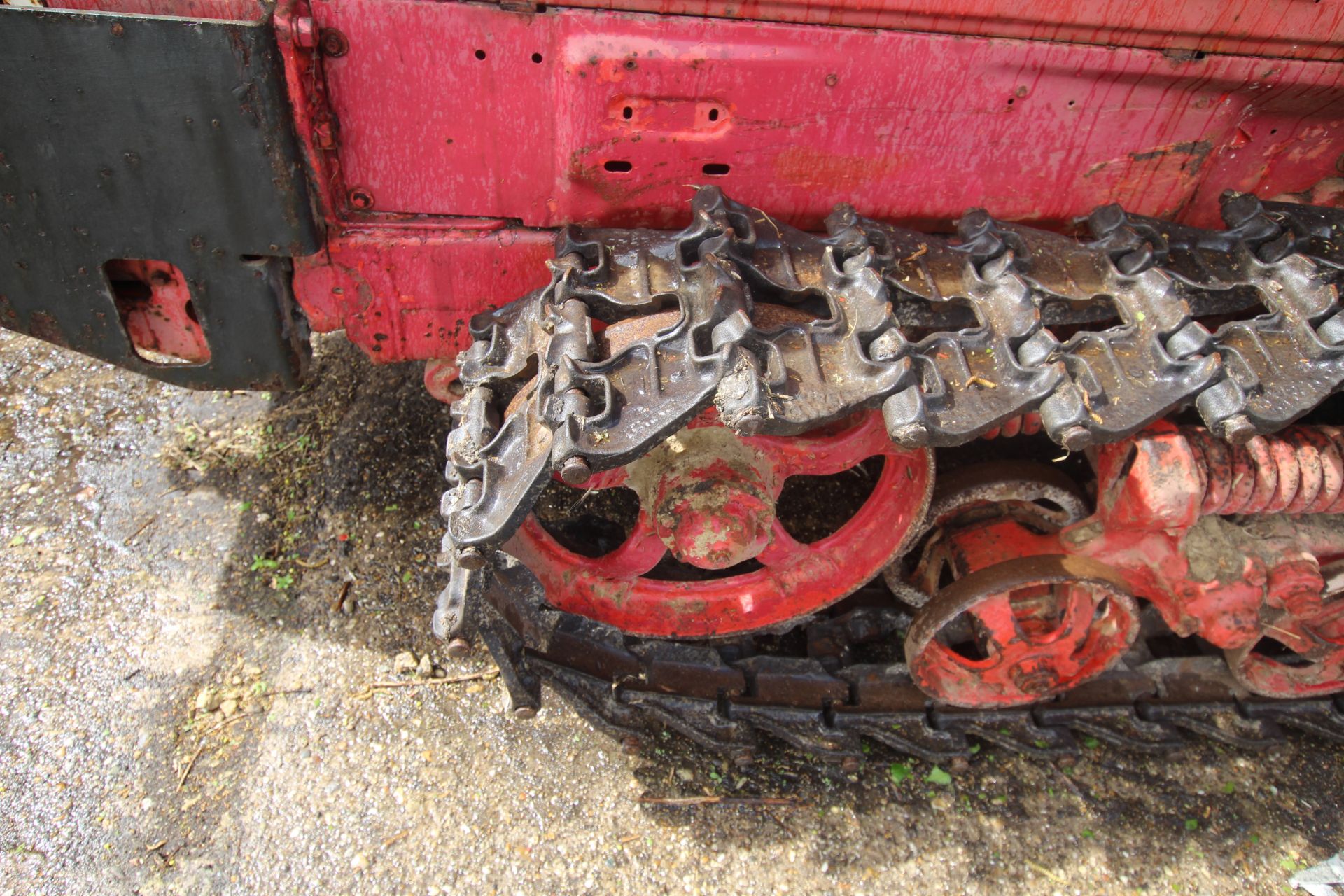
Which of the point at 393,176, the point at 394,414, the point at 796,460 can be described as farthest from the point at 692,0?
the point at 394,414

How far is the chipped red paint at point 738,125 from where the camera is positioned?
2020 millimetres

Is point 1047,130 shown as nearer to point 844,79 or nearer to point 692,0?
point 844,79

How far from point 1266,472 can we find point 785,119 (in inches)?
54.3

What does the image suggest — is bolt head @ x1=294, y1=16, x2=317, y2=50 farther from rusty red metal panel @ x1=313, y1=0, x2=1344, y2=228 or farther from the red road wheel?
the red road wheel

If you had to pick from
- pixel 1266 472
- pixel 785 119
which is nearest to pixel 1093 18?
pixel 785 119

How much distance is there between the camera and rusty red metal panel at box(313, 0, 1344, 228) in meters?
2.02

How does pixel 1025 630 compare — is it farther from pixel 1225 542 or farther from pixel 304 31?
pixel 304 31

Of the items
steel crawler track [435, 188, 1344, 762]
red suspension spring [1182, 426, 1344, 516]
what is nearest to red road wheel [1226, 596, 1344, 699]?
red suspension spring [1182, 426, 1344, 516]

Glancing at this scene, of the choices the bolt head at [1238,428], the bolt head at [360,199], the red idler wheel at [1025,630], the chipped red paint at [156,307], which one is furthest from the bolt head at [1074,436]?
the chipped red paint at [156,307]

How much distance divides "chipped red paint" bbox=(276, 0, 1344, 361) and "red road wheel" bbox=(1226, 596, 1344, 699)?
116cm

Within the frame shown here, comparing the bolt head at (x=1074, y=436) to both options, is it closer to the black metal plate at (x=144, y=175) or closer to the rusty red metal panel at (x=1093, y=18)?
the rusty red metal panel at (x=1093, y=18)

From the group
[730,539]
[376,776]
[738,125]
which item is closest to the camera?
[738,125]

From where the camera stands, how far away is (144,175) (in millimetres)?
2025

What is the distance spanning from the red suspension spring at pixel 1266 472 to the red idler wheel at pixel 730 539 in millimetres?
628
